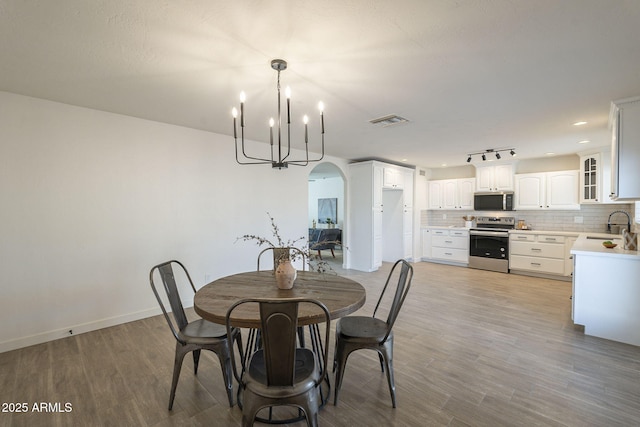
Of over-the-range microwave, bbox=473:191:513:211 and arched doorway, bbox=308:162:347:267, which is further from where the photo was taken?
arched doorway, bbox=308:162:347:267

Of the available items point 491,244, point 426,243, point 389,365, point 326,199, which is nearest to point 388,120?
point 389,365

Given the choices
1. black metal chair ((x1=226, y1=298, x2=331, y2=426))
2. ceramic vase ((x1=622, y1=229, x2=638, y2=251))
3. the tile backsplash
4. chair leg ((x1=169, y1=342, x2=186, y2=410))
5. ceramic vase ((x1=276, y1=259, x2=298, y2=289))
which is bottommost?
chair leg ((x1=169, y1=342, x2=186, y2=410))

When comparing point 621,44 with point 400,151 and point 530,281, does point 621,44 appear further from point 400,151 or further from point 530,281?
point 530,281

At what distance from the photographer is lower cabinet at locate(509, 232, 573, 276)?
212 inches

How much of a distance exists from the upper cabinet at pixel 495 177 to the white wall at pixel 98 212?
17.8 ft

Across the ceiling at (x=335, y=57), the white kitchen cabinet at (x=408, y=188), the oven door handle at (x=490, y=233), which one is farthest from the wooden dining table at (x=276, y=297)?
the oven door handle at (x=490, y=233)

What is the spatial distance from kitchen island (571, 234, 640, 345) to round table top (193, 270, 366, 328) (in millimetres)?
2792

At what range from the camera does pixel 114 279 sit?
3.30m

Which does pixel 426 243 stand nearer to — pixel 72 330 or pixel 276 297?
pixel 276 297

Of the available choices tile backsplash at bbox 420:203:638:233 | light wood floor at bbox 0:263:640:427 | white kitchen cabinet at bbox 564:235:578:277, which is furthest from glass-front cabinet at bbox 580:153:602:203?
light wood floor at bbox 0:263:640:427

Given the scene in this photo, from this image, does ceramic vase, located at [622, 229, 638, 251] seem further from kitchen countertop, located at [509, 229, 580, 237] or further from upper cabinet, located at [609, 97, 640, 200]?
kitchen countertop, located at [509, 229, 580, 237]

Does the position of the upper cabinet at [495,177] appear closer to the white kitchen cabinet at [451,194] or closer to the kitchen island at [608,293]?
the white kitchen cabinet at [451,194]

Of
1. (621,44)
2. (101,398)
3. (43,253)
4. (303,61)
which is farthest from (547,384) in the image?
(43,253)

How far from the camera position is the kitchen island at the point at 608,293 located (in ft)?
9.46
